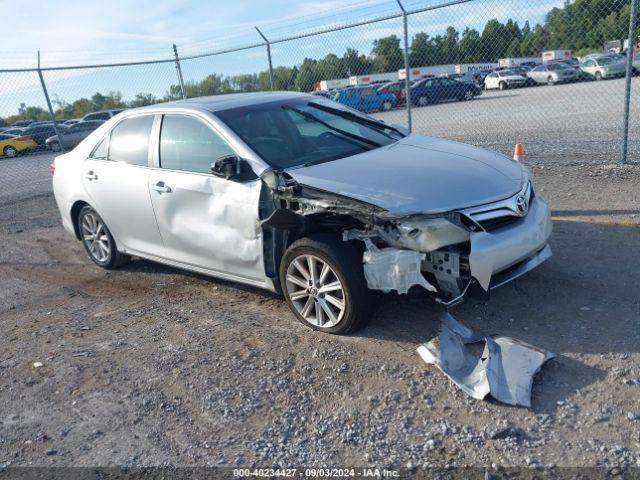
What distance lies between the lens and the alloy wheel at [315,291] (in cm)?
402

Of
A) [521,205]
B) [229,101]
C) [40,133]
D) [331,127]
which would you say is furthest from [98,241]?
[40,133]

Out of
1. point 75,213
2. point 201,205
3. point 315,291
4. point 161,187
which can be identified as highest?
point 161,187

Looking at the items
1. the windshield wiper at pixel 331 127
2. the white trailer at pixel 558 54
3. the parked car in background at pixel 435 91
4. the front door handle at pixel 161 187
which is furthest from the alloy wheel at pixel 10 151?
the windshield wiper at pixel 331 127

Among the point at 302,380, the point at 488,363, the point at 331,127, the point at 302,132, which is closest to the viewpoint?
the point at 488,363

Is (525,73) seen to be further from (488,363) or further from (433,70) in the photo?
(488,363)

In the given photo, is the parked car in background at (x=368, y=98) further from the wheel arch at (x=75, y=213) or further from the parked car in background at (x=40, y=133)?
the wheel arch at (x=75, y=213)

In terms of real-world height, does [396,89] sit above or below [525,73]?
above

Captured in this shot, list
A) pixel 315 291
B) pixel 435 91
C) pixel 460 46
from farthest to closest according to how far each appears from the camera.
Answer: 1. pixel 435 91
2. pixel 460 46
3. pixel 315 291

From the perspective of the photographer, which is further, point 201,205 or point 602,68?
point 602,68

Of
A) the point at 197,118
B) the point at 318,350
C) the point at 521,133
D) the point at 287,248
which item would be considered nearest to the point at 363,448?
the point at 318,350

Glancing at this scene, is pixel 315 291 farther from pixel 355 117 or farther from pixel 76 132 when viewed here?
pixel 76 132

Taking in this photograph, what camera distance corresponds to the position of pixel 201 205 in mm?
4738

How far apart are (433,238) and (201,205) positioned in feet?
6.61

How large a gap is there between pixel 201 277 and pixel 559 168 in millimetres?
5613
